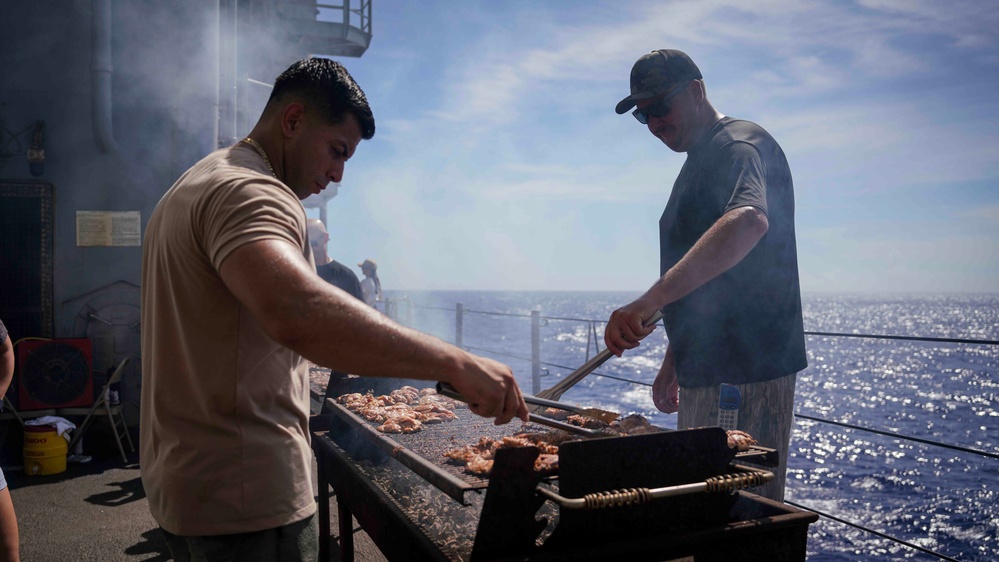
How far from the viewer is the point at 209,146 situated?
28.1 ft

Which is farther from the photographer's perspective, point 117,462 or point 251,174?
point 117,462

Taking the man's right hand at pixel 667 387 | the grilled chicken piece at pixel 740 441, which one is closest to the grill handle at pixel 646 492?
the grilled chicken piece at pixel 740 441

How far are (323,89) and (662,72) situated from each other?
1.76 metres

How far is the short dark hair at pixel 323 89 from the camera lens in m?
2.01

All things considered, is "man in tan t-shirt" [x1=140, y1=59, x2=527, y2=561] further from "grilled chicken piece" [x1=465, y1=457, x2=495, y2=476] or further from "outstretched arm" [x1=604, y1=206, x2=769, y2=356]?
"outstretched arm" [x1=604, y1=206, x2=769, y2=356]

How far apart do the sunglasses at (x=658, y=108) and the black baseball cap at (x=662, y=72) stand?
0.09 ft

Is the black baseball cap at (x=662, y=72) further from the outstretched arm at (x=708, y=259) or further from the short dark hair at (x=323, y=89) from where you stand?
the short dark hair at (x=323, y=89)

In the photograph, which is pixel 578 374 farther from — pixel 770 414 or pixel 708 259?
pixel 708 259

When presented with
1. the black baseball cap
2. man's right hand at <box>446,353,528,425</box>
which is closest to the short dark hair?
man's right hand at <box>446,353,528,425</box>

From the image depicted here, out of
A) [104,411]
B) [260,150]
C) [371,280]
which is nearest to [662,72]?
[260,150]

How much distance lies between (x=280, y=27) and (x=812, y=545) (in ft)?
59.2

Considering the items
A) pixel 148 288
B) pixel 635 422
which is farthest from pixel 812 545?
pixel 148 288

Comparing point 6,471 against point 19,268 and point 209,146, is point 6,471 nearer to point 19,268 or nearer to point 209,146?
point 19,268

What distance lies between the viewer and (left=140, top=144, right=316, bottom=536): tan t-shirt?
66.1 inches
